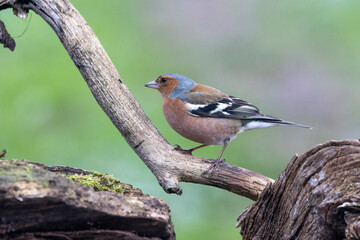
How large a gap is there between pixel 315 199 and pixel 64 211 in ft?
5.77

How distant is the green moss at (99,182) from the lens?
4.14m

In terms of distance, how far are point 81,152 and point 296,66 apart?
21.0ft

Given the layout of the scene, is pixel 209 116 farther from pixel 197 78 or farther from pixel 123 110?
pixel 197 78

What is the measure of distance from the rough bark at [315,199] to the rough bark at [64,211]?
0.96m

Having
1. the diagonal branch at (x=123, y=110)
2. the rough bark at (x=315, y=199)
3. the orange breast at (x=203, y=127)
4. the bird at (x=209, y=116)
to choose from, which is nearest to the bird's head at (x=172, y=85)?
the bird at (x=209, y=116)

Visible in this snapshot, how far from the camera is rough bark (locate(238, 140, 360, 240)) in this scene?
3.70m

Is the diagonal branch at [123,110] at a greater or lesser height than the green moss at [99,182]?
greater

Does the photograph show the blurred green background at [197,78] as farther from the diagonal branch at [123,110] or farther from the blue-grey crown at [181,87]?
the diagonal branch at [123,110]

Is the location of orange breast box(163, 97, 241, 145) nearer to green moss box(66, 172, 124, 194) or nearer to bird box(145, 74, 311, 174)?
bird box(145, 74, 311, 174)

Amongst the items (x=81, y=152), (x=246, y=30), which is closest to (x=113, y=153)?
(x=81, y=152)

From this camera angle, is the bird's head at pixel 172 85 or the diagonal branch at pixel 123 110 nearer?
the diagonal branch at pixel 123 110

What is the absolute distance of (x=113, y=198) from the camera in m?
3.58

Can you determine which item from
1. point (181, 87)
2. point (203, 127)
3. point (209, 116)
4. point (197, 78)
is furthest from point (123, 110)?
point (197, 78)

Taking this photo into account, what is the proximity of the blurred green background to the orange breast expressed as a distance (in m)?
2.04
